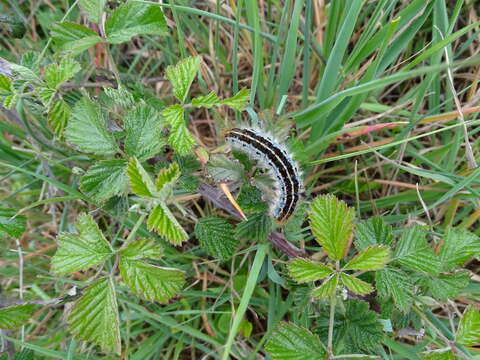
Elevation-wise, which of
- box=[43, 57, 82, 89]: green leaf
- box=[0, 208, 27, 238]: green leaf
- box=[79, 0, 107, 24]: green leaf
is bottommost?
box=[0, 208, 27, 238]: green leaf

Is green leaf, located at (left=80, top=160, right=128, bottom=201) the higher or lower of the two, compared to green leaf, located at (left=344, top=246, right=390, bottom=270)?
higher

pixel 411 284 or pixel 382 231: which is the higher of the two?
pixel 382 231

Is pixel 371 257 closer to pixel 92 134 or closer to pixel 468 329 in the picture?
pixel 468 329

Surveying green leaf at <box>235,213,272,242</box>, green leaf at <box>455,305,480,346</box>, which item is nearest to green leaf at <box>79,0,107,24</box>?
green leaf at <box>235,213,272,242</box>

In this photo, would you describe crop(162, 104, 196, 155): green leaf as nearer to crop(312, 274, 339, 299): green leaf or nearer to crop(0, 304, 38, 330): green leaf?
crop(312, 274, 339, 299): green leaf

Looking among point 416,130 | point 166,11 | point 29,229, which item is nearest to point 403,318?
point 416,130

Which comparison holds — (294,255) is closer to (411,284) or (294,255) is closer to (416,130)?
(411,284)
